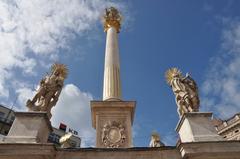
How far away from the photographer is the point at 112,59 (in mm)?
18469

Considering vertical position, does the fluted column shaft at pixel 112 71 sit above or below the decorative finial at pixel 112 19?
below

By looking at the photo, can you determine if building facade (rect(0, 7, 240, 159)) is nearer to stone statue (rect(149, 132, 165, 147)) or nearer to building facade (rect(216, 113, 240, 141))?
stone statue (rect(149, 132, 165, 147))

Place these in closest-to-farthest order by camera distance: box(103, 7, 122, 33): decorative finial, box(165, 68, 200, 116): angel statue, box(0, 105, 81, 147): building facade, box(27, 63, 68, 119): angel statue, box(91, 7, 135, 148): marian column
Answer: box(27, 63, 68, 119): angel statue, box(165, 68, 200, 116): angel statue, box(91, 7, 135, 148): marian column, box(103, 7, 122, 33): decorative finial, box(0, 105, 81, 147): building facade

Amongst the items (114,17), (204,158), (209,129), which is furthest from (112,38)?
(204,158)

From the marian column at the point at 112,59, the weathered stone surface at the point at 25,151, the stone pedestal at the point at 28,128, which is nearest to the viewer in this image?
the weathered stone surface at the point at 25,151

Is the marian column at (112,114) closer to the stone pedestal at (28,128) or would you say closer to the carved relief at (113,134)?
the carved relief at (113,134)

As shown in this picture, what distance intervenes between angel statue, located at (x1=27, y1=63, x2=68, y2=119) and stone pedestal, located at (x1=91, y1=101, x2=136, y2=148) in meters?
2.34

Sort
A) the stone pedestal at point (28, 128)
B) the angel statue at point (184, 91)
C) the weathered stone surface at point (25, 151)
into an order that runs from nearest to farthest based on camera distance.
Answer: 1. the weathered stone surface at point (25, 151)
2. the stone pedestal at point (28, 128)
3. the angel statue at point (184, 91)

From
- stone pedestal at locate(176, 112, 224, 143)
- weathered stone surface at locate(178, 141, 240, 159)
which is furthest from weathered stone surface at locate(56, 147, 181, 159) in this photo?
stone pedestal at locate(176, 112, 224, 143)

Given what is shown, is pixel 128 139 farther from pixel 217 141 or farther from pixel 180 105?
pixel 217 141

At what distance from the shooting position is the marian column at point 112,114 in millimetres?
13906

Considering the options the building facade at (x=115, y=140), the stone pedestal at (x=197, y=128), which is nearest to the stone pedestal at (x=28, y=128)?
the building facade at (x=115, y=140)

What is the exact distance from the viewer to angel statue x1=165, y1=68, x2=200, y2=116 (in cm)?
1368

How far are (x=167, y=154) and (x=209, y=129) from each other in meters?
2.77
